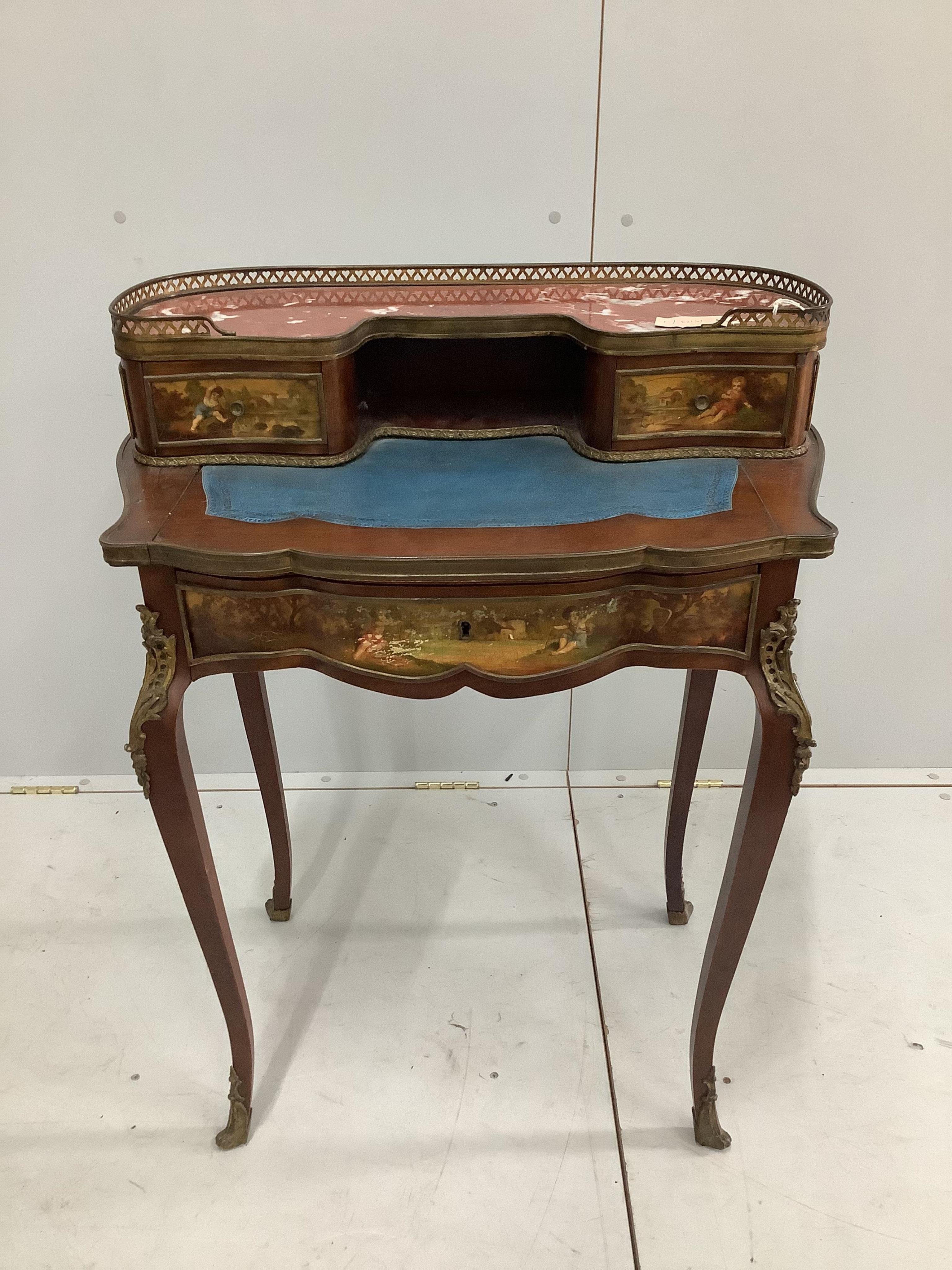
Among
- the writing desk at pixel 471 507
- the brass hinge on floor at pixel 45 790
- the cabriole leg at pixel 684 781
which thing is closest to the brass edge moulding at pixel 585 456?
the writing desk at pixel 471 507

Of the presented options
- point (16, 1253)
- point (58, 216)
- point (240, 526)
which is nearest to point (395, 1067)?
point (16, 1253)

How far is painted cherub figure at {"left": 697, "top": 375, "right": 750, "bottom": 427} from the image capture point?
1.09m

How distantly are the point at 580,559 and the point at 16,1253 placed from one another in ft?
3.88

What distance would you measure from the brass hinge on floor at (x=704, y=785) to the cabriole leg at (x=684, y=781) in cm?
27

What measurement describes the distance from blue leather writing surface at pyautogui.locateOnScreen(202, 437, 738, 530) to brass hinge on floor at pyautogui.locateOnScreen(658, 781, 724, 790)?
1092mm

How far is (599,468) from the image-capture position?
111 cm

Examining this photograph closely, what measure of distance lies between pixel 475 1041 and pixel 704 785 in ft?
2.58

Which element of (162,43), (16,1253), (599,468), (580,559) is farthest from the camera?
(162,43)

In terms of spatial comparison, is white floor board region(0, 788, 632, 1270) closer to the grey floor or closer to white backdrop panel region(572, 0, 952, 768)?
the grey floor

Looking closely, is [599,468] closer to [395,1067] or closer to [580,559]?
[580,559]

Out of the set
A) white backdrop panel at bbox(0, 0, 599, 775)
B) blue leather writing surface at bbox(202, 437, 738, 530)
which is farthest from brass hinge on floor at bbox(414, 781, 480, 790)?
blue leather writing surface at bbox(202, 437, 738, 530)

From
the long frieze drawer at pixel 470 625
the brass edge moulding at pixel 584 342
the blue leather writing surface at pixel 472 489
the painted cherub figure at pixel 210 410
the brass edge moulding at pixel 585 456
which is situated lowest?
the long frieze drawer at pixel 470 625

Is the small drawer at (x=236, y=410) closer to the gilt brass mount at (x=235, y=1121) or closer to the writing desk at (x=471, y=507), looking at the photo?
Answer: the writing desk at (x=471, y=507)

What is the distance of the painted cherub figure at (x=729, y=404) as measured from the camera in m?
1.09
